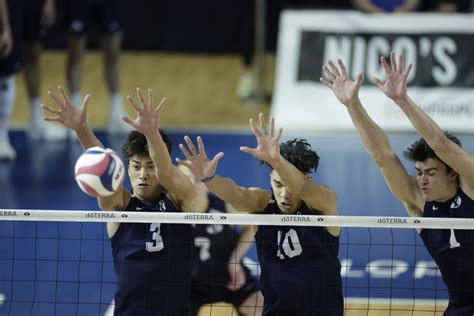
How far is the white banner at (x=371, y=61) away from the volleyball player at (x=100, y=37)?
2.19 metres

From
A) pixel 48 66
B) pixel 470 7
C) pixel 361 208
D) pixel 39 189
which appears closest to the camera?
pixel 361 208

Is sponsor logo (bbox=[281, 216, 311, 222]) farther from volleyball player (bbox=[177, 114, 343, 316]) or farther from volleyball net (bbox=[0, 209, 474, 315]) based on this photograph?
volleyball net (bbox=[0, 209, 474, 315])

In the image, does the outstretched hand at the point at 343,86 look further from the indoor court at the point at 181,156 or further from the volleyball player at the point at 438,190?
the indoor court at the point at 181,156

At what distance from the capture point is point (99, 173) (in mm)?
5652

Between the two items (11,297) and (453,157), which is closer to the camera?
(453,157)

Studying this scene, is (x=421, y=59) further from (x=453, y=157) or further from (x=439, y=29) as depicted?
(x=453, y=157)

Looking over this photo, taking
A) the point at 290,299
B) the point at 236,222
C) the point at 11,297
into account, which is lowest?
the point at 11,297

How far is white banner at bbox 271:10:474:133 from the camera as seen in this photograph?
12.7m

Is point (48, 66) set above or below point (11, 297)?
above

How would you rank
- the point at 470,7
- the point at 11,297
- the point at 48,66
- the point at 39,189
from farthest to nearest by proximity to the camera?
1. the point at 48,66
2. the point at 470,7
3. the point at 39,189
4. the point at 11,297

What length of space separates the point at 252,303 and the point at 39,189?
14.4 ft

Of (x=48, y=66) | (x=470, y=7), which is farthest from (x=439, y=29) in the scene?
(x=48, y=66)

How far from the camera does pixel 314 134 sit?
41.3ft

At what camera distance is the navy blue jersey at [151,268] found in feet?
20.1
